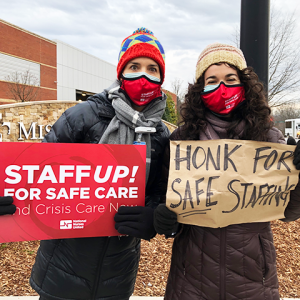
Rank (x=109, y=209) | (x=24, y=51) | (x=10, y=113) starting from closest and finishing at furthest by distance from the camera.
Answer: (x=109, y=209), (x=10, y=113), (x=24, y=51)

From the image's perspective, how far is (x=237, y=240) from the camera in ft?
4.96

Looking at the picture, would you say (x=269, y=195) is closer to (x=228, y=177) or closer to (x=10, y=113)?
(x=228, y=177)

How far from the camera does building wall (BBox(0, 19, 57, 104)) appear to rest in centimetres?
2253

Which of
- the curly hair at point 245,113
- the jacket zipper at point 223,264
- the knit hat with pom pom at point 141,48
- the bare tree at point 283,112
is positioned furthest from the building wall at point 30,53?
the jacket zipper at point 223,264

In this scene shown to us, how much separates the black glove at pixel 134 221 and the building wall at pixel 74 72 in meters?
29.0

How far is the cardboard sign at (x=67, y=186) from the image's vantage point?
151cm

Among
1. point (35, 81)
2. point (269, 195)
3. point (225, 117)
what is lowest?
point (269, 195)

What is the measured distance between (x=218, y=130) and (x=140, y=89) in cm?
64

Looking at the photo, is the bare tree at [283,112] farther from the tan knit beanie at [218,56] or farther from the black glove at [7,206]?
the black glove at [7,206]

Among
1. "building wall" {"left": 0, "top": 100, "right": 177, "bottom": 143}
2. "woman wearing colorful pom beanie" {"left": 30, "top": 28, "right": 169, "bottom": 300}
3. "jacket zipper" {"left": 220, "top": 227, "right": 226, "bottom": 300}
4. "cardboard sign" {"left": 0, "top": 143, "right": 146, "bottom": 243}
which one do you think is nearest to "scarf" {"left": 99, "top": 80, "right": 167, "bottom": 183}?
"woman wearing colorful pom beanie" {"left": 30, "top": 28, "right": 169, "bottom": 300}

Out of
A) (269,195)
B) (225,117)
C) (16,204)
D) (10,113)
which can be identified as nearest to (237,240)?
(269,195)

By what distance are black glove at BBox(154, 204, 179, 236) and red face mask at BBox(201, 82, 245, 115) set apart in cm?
78

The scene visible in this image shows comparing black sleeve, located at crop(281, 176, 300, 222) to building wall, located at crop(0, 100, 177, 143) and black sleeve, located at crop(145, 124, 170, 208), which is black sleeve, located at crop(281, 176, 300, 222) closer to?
black sleeve, located at crop(145, 124, 170, 208)

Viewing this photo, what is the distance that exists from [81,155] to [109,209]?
0.40m
